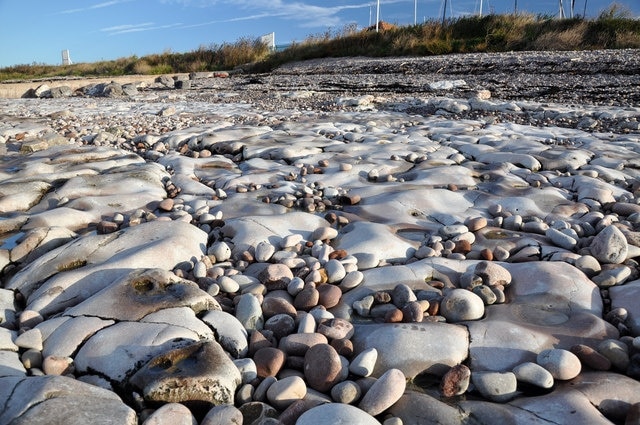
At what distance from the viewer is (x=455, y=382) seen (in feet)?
5.21

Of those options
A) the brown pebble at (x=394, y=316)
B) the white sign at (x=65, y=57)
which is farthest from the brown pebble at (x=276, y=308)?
the white sign at (x=65, y=57)

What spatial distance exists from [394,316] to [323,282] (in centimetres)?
47

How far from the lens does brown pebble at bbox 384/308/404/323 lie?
1.94 metres

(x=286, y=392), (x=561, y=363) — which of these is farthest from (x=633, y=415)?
(x=286, y=392)

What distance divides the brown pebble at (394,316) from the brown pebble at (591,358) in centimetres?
64

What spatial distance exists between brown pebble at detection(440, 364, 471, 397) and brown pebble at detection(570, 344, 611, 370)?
0.43 metres

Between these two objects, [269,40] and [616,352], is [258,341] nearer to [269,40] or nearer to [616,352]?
[616,352]

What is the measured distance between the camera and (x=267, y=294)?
2246mm

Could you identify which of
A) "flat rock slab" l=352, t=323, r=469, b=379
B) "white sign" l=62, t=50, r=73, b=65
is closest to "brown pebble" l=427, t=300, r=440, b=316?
"flat rock slab" l=352, t=323, r=469, b=379

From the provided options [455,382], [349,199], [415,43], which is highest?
[415,43]

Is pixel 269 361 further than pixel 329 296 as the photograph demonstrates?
No

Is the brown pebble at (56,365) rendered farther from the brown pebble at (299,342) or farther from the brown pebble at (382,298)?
the brown pebble at (382,298)

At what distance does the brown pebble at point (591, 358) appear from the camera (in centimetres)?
166

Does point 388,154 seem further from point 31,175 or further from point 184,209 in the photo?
point 31,175
